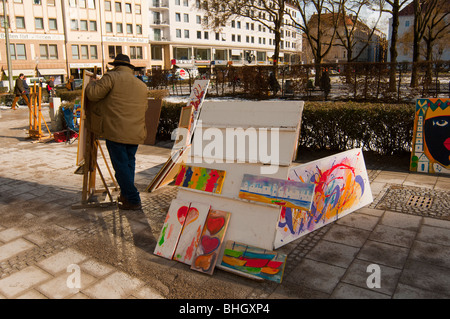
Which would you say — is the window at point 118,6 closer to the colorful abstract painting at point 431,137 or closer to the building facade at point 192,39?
the building facade at point 192,39

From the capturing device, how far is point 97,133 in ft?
16.6

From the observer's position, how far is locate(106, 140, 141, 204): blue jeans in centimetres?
508

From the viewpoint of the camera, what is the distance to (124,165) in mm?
5113

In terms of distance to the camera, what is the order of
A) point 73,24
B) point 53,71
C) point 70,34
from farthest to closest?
point 73,24 < point 70,34 < point 53,71

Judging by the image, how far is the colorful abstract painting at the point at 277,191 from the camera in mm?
3484

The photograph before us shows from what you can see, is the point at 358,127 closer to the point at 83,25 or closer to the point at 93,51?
the point at 83,25

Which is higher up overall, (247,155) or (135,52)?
(135,52)

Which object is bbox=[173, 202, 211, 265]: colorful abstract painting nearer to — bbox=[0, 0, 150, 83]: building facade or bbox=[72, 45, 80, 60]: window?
bbox=[0, 0, 150, 83]: building facade

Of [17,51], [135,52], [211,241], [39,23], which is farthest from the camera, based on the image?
[135,52]

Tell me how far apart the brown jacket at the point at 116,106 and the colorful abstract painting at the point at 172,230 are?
4.57 feet

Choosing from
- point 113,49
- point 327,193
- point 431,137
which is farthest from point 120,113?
point 113,49

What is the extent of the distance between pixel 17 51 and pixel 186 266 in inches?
1952

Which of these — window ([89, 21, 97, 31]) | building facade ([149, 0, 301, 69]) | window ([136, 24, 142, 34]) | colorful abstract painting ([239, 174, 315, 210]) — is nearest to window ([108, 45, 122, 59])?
window ([89, 21, 97, 31])
